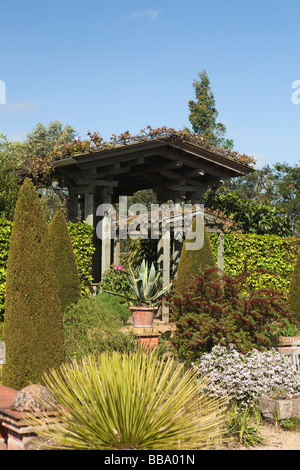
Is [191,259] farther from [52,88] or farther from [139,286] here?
[52,88]

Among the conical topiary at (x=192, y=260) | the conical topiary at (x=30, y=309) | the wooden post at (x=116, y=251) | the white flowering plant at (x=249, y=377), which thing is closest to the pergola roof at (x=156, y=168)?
the wooden post at (x=116, y=251)

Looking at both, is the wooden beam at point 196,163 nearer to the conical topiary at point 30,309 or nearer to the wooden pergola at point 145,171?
the wooden pergola at point 145,171

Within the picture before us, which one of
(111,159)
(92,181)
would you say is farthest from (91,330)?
(111,159)

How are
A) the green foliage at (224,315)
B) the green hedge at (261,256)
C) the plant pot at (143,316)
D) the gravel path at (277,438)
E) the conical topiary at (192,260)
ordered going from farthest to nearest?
the green hedge at (261,256) < the conical topiary at (192,260) < the plant pot at (143,316) < the green foliage at (224,315) < the gravel path at (277,438)

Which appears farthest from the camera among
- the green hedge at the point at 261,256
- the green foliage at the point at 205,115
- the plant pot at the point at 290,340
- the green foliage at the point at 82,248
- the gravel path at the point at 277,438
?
the green foliage at the point at 205,115

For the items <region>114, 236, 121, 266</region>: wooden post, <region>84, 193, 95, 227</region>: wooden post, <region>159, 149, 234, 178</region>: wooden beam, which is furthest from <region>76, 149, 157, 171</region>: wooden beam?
<region>114, 236, 121, 266</region>: wooden post

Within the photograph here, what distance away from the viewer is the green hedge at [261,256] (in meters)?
14.0

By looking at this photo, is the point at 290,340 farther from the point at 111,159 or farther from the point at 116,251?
the point at 111,159

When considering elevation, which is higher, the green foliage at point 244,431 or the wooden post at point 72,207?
the wooden post at point 72,207

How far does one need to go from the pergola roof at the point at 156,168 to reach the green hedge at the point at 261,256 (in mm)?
1952

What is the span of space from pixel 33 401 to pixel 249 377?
321 centimetres
